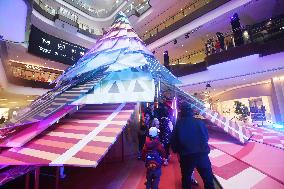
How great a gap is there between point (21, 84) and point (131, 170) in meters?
12.7

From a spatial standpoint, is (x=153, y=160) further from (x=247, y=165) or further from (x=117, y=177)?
(x=247, y=165)

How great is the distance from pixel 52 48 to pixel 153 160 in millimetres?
17285

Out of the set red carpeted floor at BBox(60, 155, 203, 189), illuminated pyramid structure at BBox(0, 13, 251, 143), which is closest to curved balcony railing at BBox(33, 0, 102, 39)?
illuminated pyramid structure at BBox(0, 13, 251, 143)

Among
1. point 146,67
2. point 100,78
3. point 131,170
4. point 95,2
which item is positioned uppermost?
point 95,2

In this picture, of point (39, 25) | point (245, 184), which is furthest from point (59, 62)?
point (245, 184)

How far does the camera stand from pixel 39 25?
1670 cm

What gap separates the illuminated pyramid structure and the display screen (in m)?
12.0

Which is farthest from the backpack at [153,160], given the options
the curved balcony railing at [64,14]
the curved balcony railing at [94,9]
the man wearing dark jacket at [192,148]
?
Result: the curved balcony railing at [94,9]

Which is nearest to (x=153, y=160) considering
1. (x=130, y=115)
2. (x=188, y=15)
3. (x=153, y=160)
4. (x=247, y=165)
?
(x=153, y=160)

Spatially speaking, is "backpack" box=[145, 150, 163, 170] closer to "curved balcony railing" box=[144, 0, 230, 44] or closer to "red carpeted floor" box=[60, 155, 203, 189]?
"red carpeted floor" box=[60, 155, 203, 189]

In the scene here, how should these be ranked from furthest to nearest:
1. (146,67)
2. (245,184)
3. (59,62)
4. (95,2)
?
(95,2) → (59,62) → (146,67) → (245,184)

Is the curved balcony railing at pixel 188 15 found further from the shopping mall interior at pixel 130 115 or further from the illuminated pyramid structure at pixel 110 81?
the illuminated pyramid structure at pixel 110 81

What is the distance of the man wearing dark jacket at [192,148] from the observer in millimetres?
3148

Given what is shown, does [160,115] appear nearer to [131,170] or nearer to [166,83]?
[166,83]
